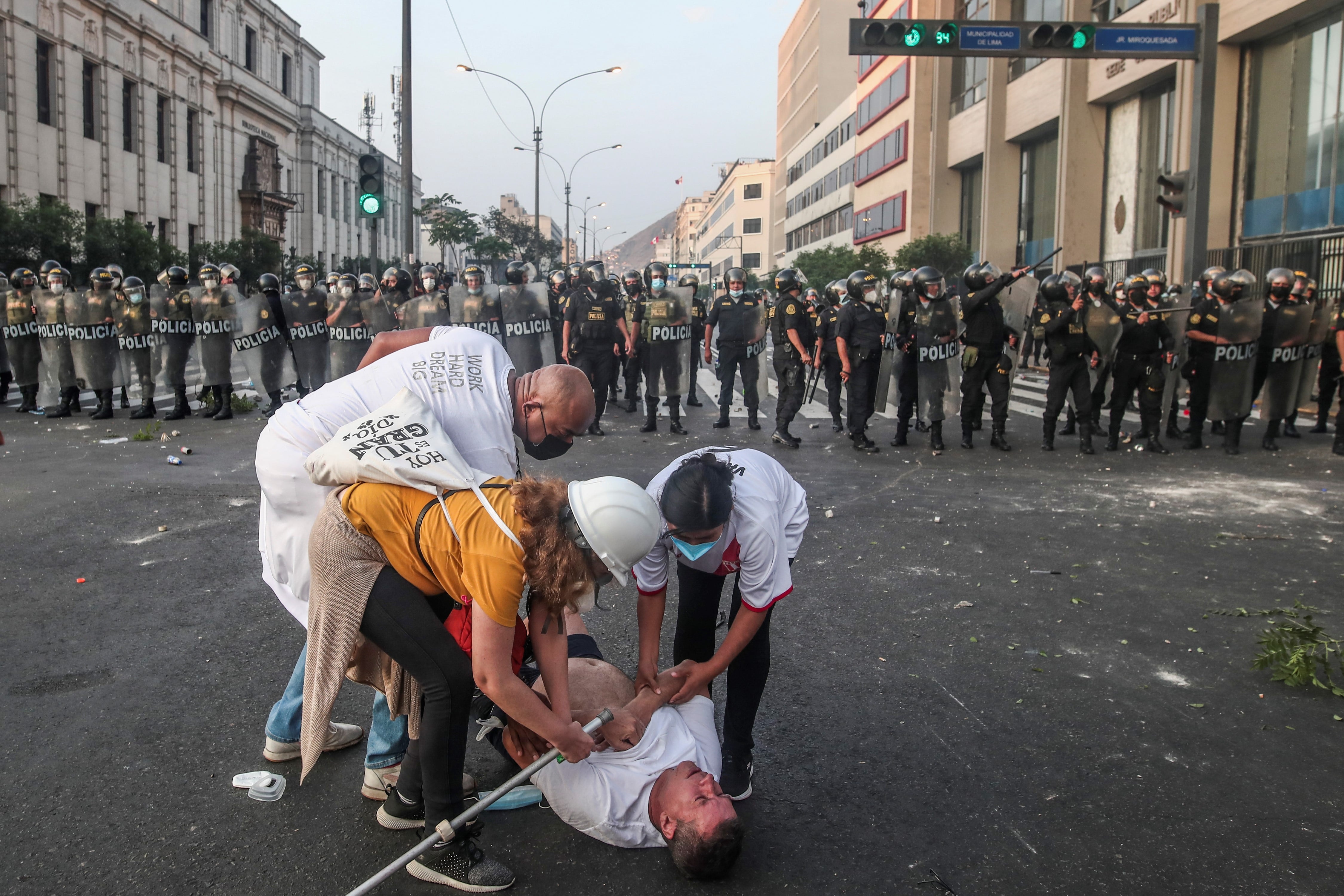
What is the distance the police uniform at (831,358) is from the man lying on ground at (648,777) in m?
9.67

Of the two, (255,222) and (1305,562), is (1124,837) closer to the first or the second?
(1305,562)

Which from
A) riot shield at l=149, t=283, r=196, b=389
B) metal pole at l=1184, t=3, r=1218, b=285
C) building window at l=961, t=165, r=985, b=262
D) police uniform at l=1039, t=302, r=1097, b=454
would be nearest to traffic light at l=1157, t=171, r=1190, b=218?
metal pole at l=1184, t=3, r=1218, b=285

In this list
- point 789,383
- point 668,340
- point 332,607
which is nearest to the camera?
point 332,607

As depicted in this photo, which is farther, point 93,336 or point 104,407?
point 104,407

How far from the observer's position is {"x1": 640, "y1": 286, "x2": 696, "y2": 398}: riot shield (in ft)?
42.2

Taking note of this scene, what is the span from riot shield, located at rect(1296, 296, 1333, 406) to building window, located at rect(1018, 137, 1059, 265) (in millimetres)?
20525

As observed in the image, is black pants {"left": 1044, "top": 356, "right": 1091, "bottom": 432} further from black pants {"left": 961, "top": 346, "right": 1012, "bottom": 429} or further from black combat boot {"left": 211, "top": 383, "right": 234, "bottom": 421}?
black combat boot {"left": 211, "top": 383, "right": 234, "bottom": 421}

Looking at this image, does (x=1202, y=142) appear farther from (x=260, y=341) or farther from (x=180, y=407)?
(x=180, y=407)

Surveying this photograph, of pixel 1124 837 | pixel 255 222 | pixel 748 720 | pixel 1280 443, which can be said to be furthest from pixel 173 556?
pixel 255 222

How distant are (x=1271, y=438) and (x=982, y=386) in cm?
303

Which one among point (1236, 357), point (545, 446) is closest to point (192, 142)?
point (1236, 357)

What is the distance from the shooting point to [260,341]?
13523mm

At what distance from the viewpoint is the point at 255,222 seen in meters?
51.4

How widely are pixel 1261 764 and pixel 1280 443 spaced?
30.0 feet
